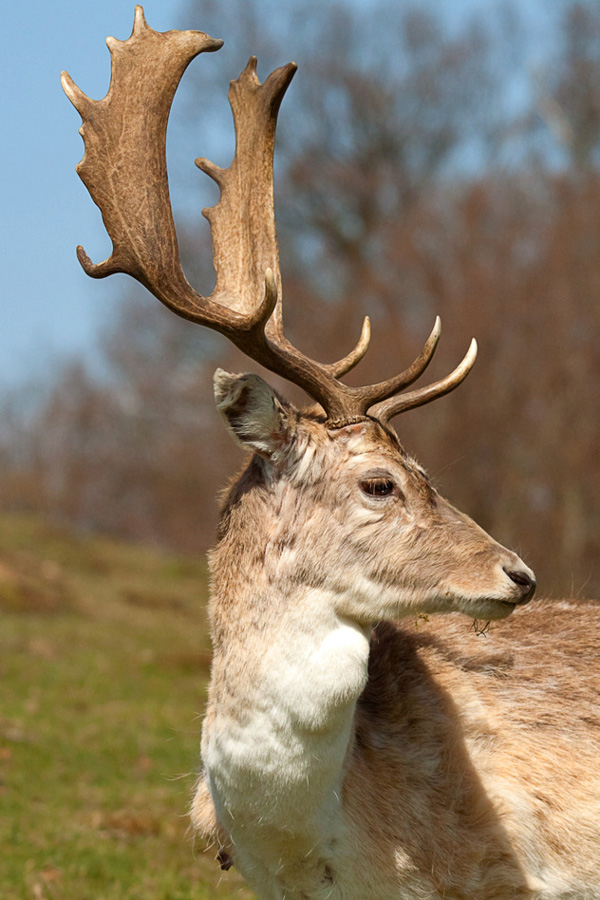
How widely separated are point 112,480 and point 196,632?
1999 centimetres

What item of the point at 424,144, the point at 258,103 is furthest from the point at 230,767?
the point at 424,144

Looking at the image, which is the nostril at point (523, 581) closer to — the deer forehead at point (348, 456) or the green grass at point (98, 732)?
the deer forehead at point (348, 456)

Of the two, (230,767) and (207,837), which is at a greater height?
(230,767)

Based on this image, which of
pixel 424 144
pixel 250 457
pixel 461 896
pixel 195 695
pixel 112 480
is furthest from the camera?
pixel 112 480

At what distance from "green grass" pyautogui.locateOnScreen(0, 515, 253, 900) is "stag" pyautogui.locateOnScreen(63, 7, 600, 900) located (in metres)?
1.06

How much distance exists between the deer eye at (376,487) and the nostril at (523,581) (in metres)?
0.50

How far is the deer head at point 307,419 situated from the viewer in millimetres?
3852

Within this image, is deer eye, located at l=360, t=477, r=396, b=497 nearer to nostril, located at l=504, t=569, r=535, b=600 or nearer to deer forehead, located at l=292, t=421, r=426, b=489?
deer forehead, located at l=292, t=421, r=426, b=489

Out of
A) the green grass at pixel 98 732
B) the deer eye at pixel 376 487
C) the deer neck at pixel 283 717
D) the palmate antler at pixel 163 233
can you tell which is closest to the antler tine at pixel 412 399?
the palmate antler at pixel 163 233

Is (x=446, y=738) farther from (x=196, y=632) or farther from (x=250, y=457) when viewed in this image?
(x=196, y=632)

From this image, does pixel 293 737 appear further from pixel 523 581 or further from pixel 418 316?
pixel 418 316

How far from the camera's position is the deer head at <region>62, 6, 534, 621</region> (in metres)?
3.85

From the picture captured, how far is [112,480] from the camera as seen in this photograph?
3497cm

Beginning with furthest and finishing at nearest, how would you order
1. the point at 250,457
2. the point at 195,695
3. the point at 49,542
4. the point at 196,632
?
the point at 49,542 → the point at 196,632 → the point at 195,695 → the point at 250,457
